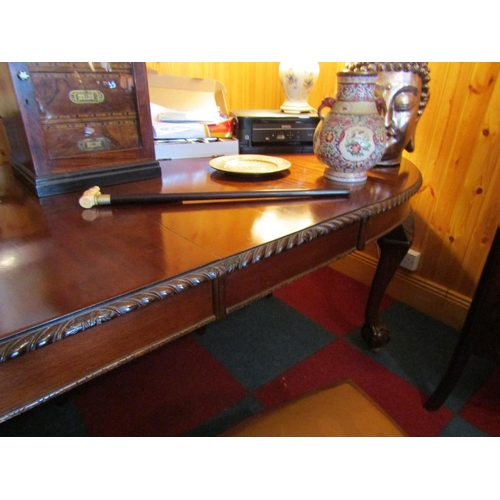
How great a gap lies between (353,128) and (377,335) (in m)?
0.86

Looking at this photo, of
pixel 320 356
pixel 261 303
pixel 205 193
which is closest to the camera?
pixel 205 193

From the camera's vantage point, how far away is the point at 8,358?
1.23 ft

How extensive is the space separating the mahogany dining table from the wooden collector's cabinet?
1.7 inches

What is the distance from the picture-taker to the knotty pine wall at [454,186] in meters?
1.28

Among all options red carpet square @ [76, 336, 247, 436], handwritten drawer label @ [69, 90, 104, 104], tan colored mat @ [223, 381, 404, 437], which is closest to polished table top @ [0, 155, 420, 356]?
handwritten drawer label @ [69, 90, 104, 104]

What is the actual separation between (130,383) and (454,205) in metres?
1.42

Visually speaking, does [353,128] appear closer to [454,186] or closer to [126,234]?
A: [126,234]

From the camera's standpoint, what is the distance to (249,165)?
0.97 meters

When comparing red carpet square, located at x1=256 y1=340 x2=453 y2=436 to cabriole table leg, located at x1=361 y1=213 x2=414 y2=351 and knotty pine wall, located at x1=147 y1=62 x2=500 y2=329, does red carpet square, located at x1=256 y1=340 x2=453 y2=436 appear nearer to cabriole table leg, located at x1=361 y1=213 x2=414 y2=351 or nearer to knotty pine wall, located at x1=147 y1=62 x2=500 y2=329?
cabriole table leg, located at x1=361 y1=213 x2=414 y2=351

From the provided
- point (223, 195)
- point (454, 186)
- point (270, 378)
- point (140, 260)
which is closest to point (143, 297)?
point (140, 260)

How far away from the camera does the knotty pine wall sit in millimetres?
1276
